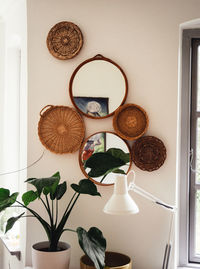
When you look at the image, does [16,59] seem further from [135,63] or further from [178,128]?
[178,128]

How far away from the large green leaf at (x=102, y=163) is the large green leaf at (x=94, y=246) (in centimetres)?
34

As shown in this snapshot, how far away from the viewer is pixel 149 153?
2.54 m

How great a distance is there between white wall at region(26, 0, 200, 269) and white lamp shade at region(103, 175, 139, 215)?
0.49m

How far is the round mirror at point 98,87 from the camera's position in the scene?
8.46 ft

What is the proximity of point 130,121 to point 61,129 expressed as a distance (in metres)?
0.47

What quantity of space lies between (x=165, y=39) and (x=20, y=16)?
41.8 inches

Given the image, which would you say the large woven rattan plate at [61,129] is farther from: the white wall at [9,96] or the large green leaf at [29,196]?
the white wall at [9,96]

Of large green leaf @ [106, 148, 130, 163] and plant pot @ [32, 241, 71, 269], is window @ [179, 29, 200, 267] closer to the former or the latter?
large green leaf @ [106, 148, 130, 163]

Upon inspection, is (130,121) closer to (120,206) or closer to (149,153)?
(149,153)

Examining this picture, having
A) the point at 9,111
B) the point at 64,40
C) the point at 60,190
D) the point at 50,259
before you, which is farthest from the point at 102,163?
the point at 9,111

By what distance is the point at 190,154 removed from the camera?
2.73 metres

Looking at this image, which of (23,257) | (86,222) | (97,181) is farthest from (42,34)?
(23,257)

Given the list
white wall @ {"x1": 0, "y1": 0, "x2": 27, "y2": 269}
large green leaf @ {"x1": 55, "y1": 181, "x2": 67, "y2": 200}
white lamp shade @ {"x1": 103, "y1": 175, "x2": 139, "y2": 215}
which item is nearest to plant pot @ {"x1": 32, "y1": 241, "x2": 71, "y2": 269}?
large green leaf @ {"x1": 55, "y1": 181, "x2": 67, "y2": 200}

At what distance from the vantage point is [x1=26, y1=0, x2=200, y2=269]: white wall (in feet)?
8.36
